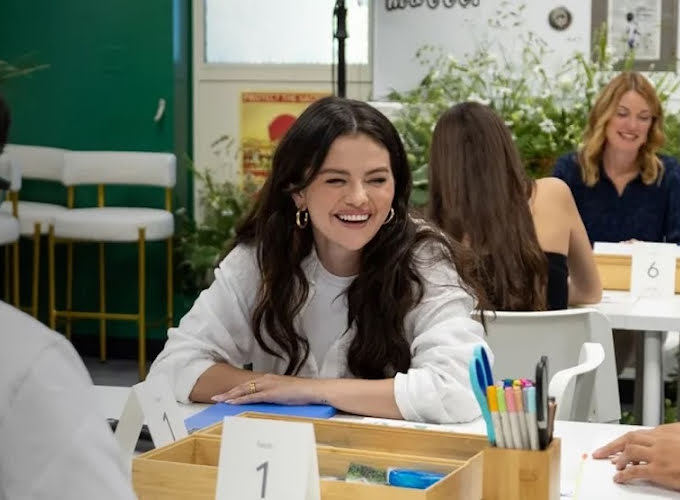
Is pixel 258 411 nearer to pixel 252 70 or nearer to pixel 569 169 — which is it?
pixel 569 169

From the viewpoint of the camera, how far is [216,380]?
227 centimetres

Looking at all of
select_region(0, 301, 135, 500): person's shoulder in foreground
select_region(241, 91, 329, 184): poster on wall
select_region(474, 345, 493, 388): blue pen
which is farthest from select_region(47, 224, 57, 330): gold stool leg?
select_region(0, 301, 135, 500): person's shoulder in foreground

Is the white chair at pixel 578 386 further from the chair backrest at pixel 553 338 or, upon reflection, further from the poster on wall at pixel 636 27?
the poster on wall at pixel 636 27

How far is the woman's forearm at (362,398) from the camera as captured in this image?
2127mm

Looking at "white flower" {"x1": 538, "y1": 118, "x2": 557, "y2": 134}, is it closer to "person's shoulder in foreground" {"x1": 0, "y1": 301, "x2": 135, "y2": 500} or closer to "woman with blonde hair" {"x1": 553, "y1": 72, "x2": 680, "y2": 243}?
"woman with blonde hair" {"x1": 553, "y1": 72, "x2": 680, "y2": 243}

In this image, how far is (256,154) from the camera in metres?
7.05

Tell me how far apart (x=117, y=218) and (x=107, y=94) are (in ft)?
3.51

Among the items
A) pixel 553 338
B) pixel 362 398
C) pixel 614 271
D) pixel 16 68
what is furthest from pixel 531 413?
pixel 16 68

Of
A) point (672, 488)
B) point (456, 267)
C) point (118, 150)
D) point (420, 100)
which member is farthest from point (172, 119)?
point (672, 488)

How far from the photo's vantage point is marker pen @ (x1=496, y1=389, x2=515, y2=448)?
1.45m

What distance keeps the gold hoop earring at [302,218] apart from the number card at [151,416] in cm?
77

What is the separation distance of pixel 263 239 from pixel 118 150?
4675 mm

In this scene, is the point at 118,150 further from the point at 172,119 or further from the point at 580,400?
the point at 580,400

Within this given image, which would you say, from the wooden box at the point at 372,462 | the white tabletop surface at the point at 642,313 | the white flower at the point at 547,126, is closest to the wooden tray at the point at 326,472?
the wooden box at the point at 372,462
